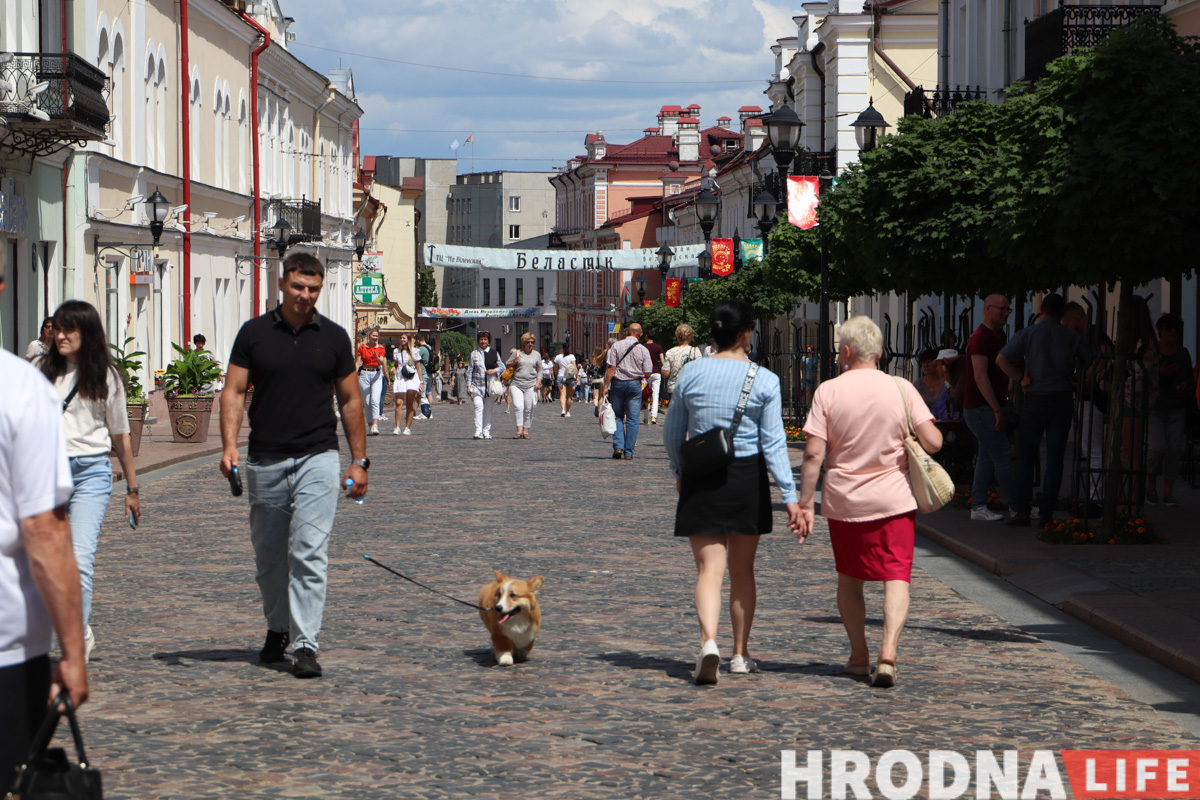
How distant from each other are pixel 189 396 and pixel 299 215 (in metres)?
20.3

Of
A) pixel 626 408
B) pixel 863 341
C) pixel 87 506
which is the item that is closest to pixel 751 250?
pixel 626 408

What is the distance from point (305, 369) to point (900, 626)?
2.94m

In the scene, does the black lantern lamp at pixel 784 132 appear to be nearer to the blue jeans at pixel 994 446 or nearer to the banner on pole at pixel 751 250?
the blue jeans at pixel 994 446

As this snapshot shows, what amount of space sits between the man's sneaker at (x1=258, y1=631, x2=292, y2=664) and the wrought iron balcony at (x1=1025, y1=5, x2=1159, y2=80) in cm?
1628

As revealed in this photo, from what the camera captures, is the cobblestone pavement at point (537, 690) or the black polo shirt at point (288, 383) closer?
the cobblestone pavement at point (537, 690)

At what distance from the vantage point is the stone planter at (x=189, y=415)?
78.5 ft

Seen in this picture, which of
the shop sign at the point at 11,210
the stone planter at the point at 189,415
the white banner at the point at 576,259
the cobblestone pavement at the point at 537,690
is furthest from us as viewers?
the white banner at the point at 576,259

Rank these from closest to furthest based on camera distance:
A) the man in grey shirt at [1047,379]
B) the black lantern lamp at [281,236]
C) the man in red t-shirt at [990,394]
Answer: the man in grey shirt at [1047,379]
the man in red t-shirt at [990,394]
the black lantern lamp at [281,236]

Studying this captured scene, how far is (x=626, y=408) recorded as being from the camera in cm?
2283

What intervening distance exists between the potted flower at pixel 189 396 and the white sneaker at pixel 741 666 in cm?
1732

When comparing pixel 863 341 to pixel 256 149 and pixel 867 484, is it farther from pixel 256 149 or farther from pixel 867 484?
pixel 256 149

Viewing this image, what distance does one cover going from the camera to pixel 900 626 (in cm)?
747

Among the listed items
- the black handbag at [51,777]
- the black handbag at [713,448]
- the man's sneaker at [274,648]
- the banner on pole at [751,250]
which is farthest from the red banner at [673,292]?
the black handbag at [51,777]

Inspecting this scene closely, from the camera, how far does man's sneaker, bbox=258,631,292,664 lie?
7.83 metres
